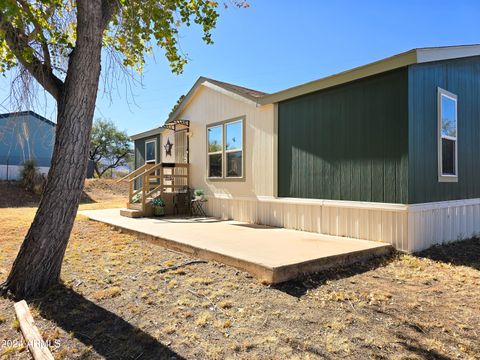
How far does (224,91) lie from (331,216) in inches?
173

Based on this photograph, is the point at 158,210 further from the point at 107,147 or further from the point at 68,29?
the point at 107,147

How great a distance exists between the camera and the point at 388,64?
4938 mm

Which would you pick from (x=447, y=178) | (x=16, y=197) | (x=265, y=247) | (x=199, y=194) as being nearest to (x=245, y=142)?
(x=199, y=194)

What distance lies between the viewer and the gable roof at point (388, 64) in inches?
186

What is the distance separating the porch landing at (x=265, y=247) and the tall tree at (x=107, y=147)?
3100cm

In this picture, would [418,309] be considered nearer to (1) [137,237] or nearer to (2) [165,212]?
(1) [137,237]

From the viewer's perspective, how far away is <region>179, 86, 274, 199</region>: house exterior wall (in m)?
7.26

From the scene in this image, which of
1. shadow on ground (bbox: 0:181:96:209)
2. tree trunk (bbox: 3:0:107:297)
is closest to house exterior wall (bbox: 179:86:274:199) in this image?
tree trunk (bbox: 3:0:107:297)

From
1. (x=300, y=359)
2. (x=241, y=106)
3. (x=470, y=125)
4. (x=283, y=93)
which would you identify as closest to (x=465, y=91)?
(x=470, y=125)

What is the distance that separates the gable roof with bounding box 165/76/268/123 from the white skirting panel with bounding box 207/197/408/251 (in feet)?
8.07

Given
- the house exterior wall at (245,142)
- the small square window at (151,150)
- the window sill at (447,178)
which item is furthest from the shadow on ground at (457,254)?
the small square window at (151,150)

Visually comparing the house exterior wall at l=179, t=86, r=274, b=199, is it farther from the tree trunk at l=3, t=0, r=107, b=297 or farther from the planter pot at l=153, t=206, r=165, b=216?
the tree trunk at l=3, t=0, r=107, b=297

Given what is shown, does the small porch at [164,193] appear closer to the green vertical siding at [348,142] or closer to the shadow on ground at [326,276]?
the green vertical siding at [348,142]

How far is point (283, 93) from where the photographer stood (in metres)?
6.66
